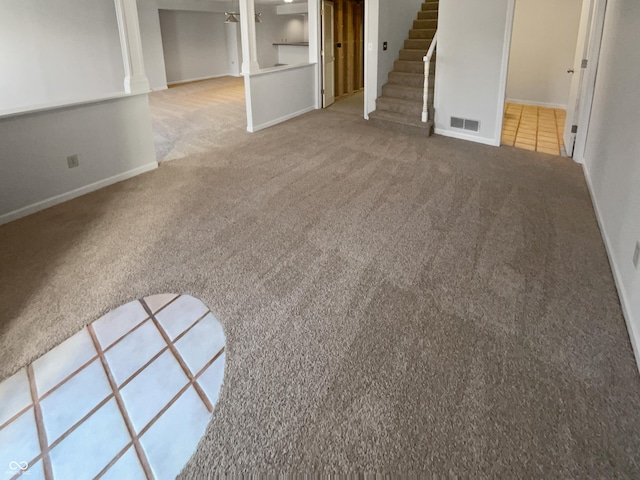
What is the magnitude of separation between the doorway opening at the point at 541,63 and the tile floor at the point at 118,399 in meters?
6.11

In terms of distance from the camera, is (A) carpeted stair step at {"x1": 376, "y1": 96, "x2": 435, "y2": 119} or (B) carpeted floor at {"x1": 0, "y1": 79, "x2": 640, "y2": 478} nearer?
(B) carpeted floor at {"x1": 0, "y1": 79, "x2": 640, "y2": 478}

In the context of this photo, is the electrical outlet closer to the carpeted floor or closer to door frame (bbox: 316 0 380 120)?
the carpeted floor

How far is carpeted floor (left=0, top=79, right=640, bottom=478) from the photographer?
160 cm

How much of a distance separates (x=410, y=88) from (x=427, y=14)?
6.58ft

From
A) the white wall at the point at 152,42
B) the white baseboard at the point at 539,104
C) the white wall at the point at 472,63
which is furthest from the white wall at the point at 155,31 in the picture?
the white baseboard at the point at 539,104

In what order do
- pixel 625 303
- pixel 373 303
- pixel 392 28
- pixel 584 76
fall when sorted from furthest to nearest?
pixel 392 28 < pixel 584 76 < pixel 373 303 < pixel 625 303

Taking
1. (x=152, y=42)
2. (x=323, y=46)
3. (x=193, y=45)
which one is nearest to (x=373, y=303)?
(x=323, y=46)

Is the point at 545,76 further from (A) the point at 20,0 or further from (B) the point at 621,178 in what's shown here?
(A) the point at 20,0

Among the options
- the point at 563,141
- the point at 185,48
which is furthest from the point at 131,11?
the point at 185,48

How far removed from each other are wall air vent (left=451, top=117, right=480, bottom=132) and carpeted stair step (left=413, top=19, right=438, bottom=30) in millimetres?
2405

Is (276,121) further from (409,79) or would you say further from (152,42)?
(152,42)

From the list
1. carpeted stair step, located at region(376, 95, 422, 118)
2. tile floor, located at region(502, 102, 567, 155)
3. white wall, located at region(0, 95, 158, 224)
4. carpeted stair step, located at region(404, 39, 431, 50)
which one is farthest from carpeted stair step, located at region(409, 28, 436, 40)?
white wall, located at region(0, 95, 158, 224)

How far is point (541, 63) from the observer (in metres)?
7.68

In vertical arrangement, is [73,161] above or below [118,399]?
above
